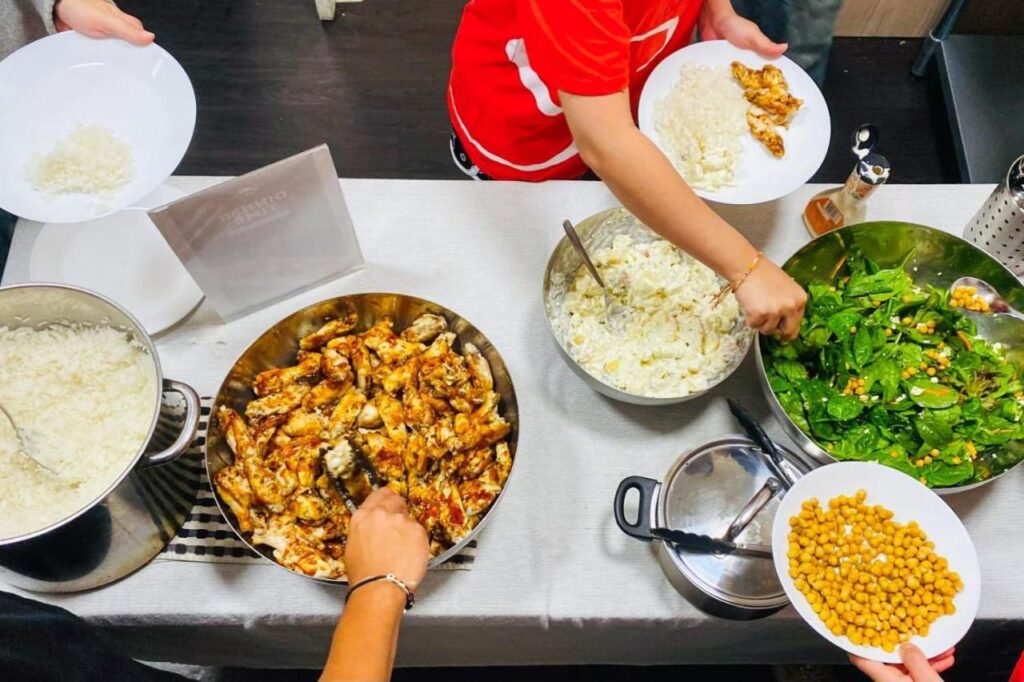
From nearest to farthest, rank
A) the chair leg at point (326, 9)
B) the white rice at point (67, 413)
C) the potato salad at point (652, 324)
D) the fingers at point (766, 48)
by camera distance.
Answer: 1. the white rice at point (67, 413)
2. the potato salad at point (652, 324)
3. the fingers at point (766, 48)
4. the chair leg at point (326, 9)

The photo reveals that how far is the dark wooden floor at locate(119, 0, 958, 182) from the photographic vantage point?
302cm

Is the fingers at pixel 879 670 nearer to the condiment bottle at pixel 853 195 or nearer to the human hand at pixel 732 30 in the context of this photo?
the condiment bottle at pixel 853 195

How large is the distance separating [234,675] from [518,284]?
1.32m

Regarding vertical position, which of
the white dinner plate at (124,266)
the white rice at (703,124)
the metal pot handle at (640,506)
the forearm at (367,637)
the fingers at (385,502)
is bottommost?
the white dinner plate at (124,266)

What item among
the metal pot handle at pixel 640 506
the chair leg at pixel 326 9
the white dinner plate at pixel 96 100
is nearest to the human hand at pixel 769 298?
the metal pot handle at pixel 640 506

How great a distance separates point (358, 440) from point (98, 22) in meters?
0.95

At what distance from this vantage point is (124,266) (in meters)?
1.58

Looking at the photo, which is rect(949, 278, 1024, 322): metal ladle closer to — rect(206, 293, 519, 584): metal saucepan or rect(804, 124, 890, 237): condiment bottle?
rect(804, 124, 890, 237): condiment bottle

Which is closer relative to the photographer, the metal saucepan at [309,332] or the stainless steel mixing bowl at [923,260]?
the metal saucepan at [309,332]

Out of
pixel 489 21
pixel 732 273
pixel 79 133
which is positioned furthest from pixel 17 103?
pixel 732 273

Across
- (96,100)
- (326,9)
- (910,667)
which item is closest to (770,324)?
(910,667)

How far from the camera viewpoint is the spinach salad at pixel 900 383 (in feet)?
4.38

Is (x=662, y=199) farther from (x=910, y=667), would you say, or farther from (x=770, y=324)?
(x=910, y=667)

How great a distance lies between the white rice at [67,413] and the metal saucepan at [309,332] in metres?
0.12
